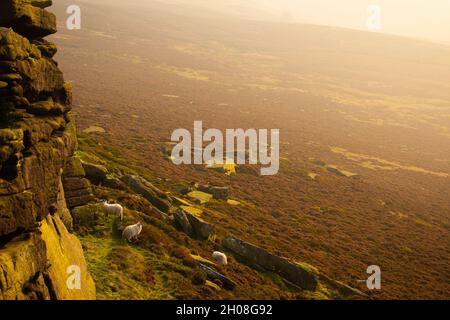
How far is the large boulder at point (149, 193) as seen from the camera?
2548 centimetres

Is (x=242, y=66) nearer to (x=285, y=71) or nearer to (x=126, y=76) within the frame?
(x=285, y=71)

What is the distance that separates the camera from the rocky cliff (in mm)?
11016

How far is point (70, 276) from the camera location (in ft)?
42.7

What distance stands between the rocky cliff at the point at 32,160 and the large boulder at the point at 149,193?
1051cm

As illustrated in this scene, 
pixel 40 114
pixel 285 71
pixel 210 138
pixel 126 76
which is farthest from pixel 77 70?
pixel 40 114

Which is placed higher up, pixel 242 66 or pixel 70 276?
pixel 242 66

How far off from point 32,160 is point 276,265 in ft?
47.0

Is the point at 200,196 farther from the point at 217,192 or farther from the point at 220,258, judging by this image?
the point at 220,258

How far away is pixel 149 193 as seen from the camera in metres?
26.1

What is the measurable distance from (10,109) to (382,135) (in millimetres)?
97286
